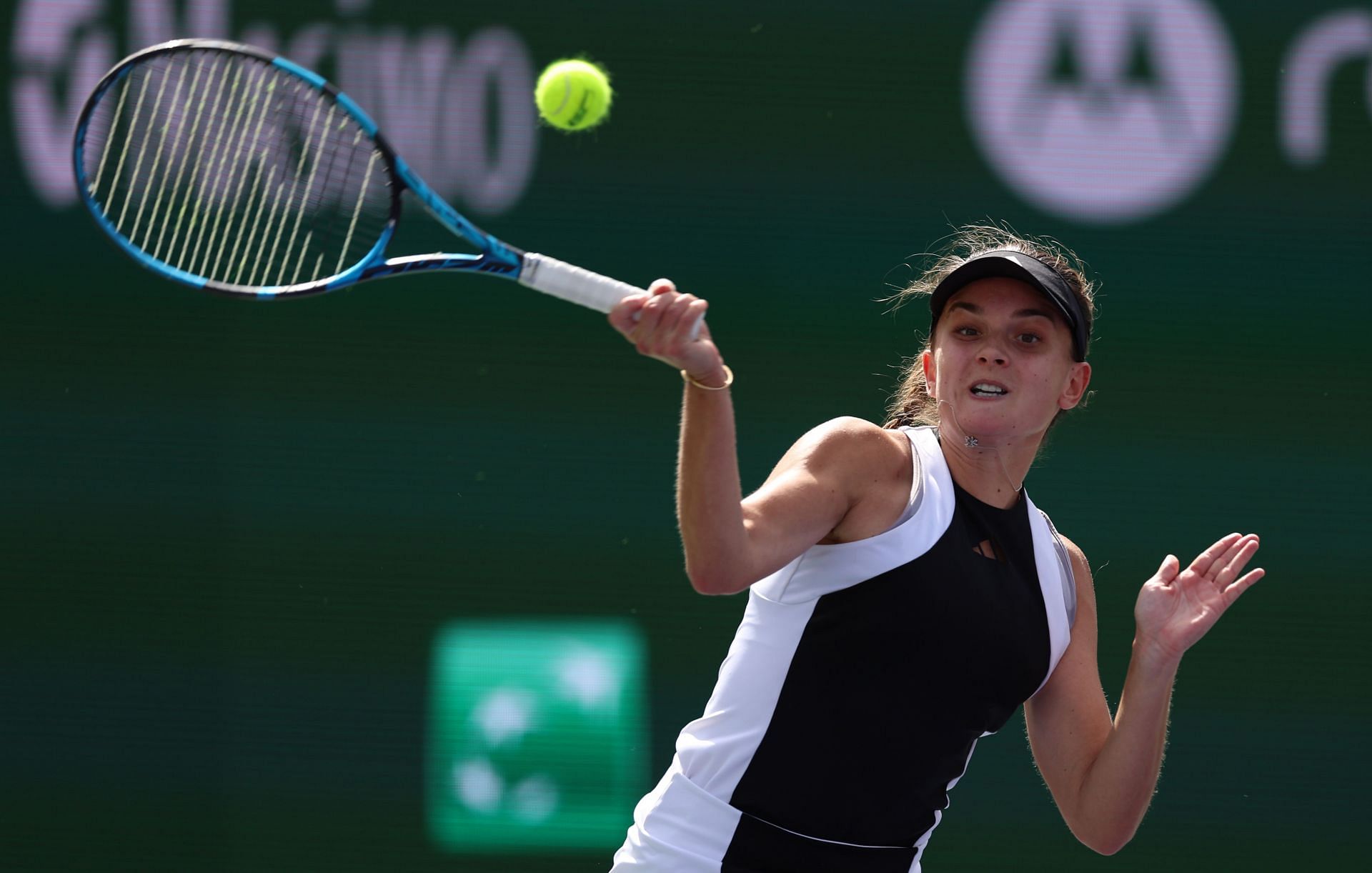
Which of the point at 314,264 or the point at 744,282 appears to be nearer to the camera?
the point at 314,264

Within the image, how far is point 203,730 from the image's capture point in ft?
11.1

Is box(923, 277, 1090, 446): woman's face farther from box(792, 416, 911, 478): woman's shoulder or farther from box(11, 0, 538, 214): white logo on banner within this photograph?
box(11, 0, 538, 214): white logo on banner

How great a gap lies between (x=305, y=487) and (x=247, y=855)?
32.3 inches

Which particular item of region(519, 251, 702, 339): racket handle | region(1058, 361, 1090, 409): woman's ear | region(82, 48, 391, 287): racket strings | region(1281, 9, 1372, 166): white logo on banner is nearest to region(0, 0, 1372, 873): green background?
region(1281, 9, 1372, 166): white logo on banner

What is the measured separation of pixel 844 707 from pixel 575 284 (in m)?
0.63

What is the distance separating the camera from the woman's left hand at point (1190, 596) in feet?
6.86

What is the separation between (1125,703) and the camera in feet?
6.98

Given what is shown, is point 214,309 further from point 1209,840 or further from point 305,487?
point 1209,840

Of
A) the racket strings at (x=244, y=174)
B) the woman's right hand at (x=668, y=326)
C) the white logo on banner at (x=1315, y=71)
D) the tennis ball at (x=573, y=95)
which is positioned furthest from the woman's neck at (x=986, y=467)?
the white logo on banner at (x=1315, y=71)

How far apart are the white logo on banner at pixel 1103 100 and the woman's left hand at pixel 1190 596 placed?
1507 millimetres

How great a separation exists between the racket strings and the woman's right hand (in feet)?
2.63

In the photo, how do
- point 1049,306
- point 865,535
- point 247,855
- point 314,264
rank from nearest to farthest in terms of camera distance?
point 865,535 < point 1049,306 < point 314,264 < point 247,855

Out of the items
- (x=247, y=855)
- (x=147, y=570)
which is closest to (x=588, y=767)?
(x=247, y=855)

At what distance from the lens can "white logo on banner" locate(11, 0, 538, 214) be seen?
3412mm
